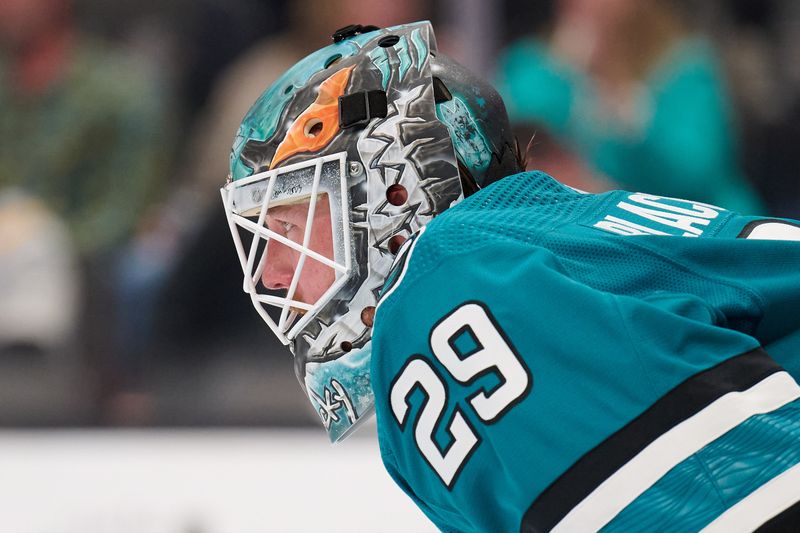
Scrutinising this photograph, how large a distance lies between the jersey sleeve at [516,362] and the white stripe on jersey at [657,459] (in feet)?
0.11

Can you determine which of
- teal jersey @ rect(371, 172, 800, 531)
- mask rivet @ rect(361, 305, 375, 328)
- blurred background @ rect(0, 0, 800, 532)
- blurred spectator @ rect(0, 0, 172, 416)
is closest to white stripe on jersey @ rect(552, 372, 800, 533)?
teal jersey @ rect(371, 172, 800, 531)

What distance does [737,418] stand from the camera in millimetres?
882

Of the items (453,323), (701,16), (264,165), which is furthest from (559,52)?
(453,323)

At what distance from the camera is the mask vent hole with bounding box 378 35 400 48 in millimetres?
1435

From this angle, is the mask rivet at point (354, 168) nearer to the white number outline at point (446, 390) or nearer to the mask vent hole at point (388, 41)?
the mask vent hole at point (388, 41)

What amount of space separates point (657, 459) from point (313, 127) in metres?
0.69

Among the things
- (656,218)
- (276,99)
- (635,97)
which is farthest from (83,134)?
(656,218)

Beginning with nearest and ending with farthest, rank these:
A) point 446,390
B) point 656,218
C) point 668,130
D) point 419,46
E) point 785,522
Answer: point 785,522, point 446,390, point 656,218, point 419,46, point 668,130

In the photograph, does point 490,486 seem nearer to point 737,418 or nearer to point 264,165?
point 737,418

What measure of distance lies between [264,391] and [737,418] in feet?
8.44

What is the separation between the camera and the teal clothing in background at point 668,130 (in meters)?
3.26

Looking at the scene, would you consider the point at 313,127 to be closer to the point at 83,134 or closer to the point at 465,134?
the point at 465,134

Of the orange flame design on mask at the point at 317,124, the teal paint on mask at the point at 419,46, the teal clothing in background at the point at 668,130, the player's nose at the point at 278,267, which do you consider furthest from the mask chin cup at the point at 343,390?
the teal clothing in background at the point at 668,130

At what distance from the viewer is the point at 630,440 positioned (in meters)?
0.89
